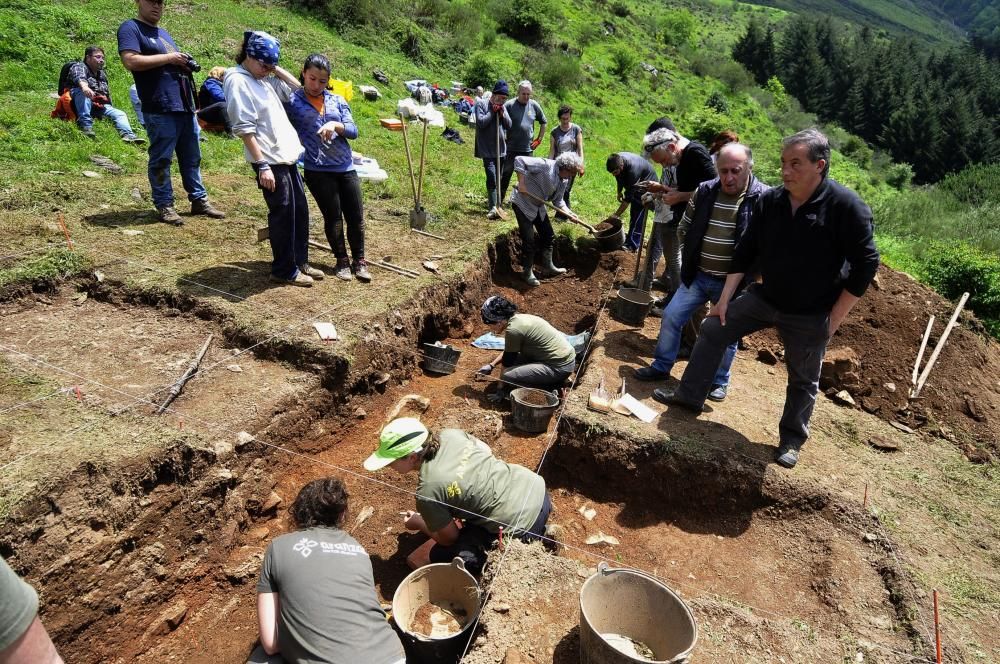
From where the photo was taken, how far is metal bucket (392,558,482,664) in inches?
124

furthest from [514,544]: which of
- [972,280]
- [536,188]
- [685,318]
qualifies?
[972,280]

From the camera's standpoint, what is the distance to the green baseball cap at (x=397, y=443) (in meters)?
3.21

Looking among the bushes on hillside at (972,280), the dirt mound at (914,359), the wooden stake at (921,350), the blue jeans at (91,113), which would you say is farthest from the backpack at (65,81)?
the bushes on hillside at (972,280)

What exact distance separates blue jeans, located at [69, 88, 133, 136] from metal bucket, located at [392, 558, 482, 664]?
8.51 meters

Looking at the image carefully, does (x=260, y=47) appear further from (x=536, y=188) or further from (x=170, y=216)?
(x=536, y=188)

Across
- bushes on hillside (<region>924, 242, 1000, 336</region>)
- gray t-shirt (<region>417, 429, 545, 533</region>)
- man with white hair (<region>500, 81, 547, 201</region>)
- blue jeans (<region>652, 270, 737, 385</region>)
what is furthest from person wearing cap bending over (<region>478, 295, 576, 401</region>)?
bushes on hillside (<region>924, 242, 1000, 336</region>)

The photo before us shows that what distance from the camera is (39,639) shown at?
134 centimetres

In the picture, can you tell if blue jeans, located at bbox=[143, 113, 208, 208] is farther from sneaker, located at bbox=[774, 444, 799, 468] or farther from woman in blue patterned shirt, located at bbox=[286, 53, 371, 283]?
sneaker, located at bbox=[774, 444, 799, 468]

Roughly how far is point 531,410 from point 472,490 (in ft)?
6.14

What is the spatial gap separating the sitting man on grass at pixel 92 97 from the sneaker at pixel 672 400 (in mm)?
8459

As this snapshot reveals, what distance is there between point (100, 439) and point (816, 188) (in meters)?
4.62

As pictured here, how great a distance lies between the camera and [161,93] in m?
5.42

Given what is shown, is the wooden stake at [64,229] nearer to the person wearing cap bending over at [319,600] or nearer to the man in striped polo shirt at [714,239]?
the person wearing cap bending over at [319,600]

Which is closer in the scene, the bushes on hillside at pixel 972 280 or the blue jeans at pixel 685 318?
the blue jeans at pixel 685 318
